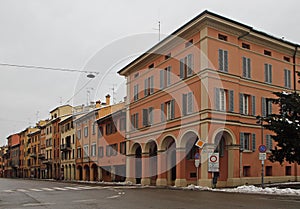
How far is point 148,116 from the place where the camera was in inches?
1596

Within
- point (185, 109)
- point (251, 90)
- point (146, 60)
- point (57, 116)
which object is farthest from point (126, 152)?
point (57, 116)

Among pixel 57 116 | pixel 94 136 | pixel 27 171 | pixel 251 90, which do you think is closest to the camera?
pixel 251 90

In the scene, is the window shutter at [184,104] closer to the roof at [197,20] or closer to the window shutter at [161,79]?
the window shutter at [161,79]

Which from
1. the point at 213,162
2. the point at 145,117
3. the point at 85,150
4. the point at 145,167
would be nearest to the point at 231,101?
the point at 213,162

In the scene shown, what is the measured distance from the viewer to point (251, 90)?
112ft

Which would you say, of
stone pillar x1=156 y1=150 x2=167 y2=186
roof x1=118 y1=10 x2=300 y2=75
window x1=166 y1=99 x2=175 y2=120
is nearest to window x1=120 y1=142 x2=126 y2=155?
stone pillar x1=156 y1=150 x2=167 y2=186

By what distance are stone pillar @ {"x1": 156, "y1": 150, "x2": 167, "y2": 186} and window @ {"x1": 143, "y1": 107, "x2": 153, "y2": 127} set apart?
3693 mm

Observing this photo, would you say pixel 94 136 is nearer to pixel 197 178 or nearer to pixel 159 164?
pixel 159 164

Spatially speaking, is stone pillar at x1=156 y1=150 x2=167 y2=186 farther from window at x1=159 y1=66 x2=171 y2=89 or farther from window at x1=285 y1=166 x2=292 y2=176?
window at x1=285 y1=166 x2=292 y2=176

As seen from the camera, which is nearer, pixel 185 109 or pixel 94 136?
pixel 185 109

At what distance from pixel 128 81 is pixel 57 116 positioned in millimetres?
40180

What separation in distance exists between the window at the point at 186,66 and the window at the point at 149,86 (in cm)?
608

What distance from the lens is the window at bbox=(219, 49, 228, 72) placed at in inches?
1252

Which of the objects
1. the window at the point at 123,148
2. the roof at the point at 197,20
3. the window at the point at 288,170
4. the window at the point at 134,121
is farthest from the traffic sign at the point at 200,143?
the window at the point at 123,148
